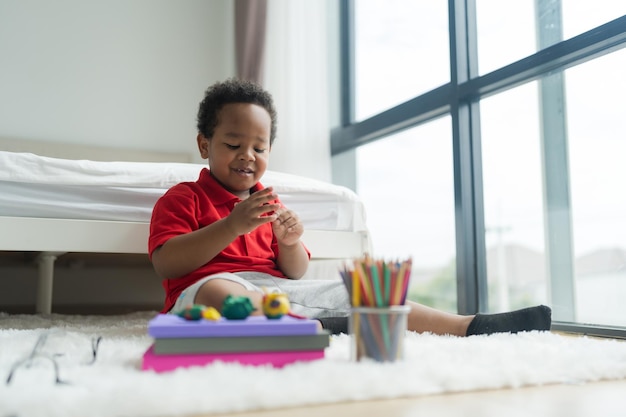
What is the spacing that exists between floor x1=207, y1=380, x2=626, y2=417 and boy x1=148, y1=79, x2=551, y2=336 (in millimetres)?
425


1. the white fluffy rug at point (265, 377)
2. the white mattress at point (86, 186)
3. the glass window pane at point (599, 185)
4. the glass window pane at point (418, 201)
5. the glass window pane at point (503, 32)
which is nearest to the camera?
the white fluffy rug at point (265, 377)

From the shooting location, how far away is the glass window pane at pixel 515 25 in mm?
1732

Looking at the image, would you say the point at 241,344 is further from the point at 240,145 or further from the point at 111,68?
the point at 111,68

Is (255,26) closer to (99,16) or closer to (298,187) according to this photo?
(99,16)

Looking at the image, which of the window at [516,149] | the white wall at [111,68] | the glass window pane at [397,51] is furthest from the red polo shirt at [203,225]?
the white wall at [111,68]

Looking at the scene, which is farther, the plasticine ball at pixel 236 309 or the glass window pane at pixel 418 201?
the glass window pane at pixel 418 201

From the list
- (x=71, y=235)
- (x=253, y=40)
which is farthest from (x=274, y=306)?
(x=253, y=40)

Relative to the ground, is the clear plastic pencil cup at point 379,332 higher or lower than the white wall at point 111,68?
lower

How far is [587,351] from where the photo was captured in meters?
0.98

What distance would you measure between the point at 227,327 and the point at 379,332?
199 mm

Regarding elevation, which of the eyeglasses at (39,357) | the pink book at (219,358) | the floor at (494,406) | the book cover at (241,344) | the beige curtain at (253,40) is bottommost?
the floor at (494,406)

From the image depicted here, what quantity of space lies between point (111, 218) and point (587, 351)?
3.77 ft

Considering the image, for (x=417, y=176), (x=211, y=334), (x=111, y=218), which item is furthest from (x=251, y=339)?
(x=417, y=176)

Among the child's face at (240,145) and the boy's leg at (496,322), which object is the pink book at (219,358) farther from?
the child's face at (240,145)
